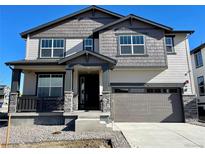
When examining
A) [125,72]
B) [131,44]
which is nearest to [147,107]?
[125,72]

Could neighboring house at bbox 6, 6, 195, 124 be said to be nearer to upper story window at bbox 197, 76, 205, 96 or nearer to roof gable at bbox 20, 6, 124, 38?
roof gable at bbox 20, 6, 124, 38

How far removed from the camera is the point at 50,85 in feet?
40.3

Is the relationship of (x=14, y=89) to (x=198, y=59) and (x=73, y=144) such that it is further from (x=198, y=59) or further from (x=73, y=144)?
(x=198, y=59)

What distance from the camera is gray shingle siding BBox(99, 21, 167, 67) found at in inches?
476

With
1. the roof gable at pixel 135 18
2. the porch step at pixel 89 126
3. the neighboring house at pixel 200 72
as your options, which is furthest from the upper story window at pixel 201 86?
the porch step at pixel 89 126

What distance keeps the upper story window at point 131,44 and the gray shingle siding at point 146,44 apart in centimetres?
30

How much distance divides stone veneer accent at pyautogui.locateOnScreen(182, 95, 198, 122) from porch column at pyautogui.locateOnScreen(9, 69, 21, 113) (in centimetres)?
1095

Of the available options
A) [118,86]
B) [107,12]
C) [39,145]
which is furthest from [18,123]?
[107,12]

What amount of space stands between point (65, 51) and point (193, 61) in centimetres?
1414

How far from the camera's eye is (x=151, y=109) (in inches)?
472

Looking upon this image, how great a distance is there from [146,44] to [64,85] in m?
6.52

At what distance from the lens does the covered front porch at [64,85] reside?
1020 cm

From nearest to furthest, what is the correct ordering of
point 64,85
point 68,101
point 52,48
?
1. point 68,101
2. point 64,85
3. point 52,48

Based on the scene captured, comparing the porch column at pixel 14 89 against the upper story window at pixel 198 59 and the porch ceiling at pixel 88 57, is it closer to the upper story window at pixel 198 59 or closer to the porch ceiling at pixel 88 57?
the porch ceiling at pixel 88 57
